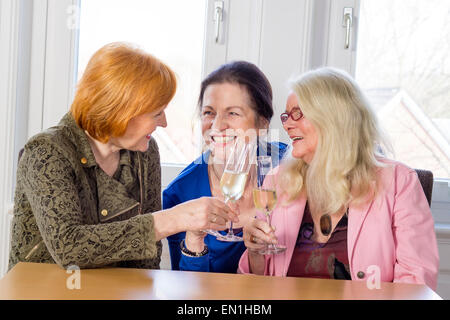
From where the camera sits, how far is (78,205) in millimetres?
1414

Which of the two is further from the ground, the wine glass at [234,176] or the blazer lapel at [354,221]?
the wine glass at [234,176]

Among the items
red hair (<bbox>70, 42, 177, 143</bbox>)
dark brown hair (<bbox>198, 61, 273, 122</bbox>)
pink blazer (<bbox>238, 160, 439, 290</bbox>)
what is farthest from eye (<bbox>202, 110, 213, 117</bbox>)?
pink blazer (<bbox>238, 160, 439, 290</bbox>)

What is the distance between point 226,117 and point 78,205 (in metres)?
0.83

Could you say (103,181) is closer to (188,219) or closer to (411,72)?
(188,219)

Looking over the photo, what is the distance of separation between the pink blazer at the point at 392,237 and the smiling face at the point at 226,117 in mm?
512

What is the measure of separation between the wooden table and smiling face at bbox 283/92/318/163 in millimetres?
627

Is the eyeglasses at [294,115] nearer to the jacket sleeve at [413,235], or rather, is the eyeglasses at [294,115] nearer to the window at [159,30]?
the jacket sleeve at [413,235]

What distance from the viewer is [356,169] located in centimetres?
177

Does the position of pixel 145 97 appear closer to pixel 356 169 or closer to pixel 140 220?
pixel 140 220

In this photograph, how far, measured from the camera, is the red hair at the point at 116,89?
61.5 inches

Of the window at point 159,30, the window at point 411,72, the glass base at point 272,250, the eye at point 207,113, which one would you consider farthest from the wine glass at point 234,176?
the window at point 411,72

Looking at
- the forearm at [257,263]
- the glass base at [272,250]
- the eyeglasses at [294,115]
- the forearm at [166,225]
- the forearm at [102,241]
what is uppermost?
the eyeglasses at [294,115]
